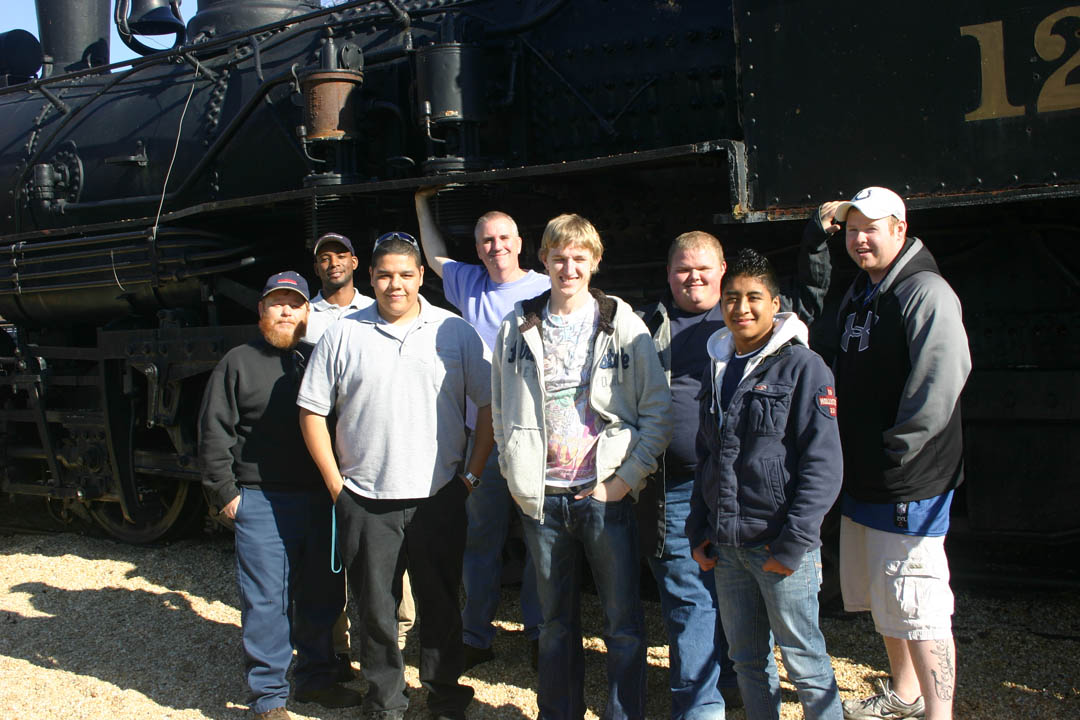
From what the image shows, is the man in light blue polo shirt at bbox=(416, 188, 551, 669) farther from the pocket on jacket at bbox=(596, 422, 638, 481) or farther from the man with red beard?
the pocket on jacket at bbox=(596, 422, 638, 481)

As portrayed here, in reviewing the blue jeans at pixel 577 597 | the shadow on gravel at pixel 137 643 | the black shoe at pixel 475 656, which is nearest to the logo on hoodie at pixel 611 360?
the blue jeans at pixel 577 597

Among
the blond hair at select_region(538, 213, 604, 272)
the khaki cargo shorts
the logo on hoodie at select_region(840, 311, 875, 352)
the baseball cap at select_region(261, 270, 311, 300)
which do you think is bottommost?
the khaki cargo shorts

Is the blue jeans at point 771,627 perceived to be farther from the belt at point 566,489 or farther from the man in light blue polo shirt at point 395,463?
the man in light blue polo shirt at point 395,463

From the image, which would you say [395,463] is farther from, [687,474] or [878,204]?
[878,204]

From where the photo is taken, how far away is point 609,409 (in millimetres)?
3084

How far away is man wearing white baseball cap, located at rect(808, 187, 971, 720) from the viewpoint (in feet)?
9.28

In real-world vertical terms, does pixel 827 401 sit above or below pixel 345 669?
above

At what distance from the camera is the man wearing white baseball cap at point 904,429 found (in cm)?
283

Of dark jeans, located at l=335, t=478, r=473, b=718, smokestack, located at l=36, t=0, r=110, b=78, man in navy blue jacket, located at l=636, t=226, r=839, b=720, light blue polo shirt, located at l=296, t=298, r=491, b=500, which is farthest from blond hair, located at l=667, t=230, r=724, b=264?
smokestack, located at l=36, t=0, r=110, b=78

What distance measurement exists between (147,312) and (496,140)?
2.66 meters

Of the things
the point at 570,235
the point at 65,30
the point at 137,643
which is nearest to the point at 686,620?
the point at 570,235

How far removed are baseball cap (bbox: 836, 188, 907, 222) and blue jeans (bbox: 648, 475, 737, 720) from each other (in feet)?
3.28

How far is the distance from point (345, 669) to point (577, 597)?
126 centimetres

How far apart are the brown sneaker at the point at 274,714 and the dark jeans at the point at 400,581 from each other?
12.0 inches
